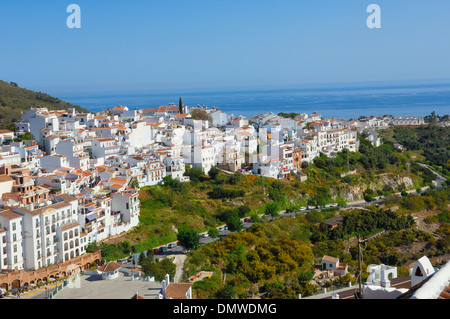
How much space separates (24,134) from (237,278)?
1030cm

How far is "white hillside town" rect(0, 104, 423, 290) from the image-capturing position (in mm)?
10898

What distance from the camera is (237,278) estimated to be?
11016 mm

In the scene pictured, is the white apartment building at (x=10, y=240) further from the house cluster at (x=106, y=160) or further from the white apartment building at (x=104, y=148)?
the white apartment building at (x=104, y=148)

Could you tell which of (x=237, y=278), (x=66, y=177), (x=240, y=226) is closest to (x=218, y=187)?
(x=240, y=226)

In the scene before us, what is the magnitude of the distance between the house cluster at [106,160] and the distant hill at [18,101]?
4299 millimetres

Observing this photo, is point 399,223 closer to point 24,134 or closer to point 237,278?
point 237,278

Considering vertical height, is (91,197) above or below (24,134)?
below

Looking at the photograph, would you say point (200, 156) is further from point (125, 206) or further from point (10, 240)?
point (10, 240)

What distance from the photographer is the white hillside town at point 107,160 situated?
429 inches

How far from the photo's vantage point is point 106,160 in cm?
1691

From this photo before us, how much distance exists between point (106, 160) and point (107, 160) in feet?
0.13

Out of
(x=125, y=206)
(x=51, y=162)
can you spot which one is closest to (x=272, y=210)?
(x=125, y=206)

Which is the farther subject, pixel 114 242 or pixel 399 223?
pixel 399 223

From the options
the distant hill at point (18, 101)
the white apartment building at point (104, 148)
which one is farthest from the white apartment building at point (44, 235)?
the distant hill at point (18, 101)
